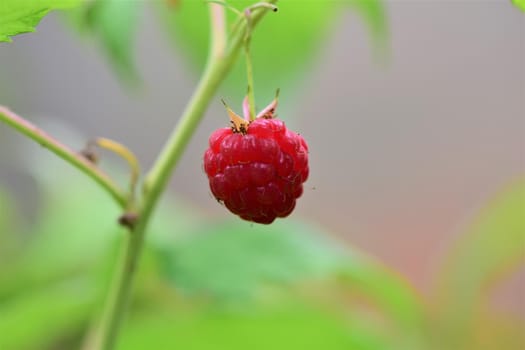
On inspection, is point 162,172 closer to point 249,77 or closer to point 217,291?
point 249,77

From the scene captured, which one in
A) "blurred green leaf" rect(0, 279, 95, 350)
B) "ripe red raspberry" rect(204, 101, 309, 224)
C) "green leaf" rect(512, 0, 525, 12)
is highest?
"blurred green leaf" rect(0, 279, 95, 350)

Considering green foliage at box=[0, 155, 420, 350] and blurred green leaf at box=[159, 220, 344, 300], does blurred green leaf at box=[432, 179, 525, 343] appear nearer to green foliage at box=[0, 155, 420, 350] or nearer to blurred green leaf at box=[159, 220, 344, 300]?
green foliage at box=[0, 155, 420, 350]

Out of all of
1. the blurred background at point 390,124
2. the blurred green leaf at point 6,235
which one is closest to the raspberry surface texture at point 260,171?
the blurred green leaf at point 6,235

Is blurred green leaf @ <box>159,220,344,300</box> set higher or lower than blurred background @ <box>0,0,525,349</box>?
lower

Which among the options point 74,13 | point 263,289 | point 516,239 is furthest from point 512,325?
point 74,13

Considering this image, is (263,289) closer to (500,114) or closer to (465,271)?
(465,271)

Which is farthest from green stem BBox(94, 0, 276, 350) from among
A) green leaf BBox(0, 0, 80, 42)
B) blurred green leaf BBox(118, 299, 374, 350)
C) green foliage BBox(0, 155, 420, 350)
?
blurred green leaf BBox(118, 299, 374, 350)

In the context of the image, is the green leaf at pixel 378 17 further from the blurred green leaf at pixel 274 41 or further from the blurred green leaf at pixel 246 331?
the blurred green leaf at pixel 246 331
